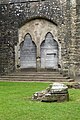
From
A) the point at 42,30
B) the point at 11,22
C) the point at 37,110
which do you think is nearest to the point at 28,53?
the point at 42,30

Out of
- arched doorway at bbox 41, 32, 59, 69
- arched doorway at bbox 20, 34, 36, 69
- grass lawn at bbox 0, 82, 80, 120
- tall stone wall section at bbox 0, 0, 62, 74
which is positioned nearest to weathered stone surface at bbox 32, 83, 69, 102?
grass lawn at bbox 0, 82, 80, 120

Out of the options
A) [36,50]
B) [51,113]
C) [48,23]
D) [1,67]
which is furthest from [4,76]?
[51,113]

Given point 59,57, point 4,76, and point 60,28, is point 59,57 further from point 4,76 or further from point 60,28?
point 4,76

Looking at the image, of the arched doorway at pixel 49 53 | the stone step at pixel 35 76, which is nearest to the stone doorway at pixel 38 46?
the arched doorway at pixel 49 53

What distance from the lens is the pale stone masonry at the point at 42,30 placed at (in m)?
22.1

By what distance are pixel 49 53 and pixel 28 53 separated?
1.33 meters

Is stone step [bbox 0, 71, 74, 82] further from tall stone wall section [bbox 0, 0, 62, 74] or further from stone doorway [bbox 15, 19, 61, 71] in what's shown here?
tall stone wall section [bbox 0, 0, 62, 74]

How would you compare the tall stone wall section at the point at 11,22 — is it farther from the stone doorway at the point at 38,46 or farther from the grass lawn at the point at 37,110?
the grass lawn at the point at 37,110

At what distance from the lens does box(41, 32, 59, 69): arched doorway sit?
22784 millimetres

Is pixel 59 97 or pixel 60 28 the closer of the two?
pixel 59 97

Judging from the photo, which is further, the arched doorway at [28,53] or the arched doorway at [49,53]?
the arched doorway at [28,53]

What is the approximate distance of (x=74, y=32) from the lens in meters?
22.0

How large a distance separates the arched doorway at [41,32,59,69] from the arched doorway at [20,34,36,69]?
0.58 metres

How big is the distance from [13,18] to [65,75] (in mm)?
4824
